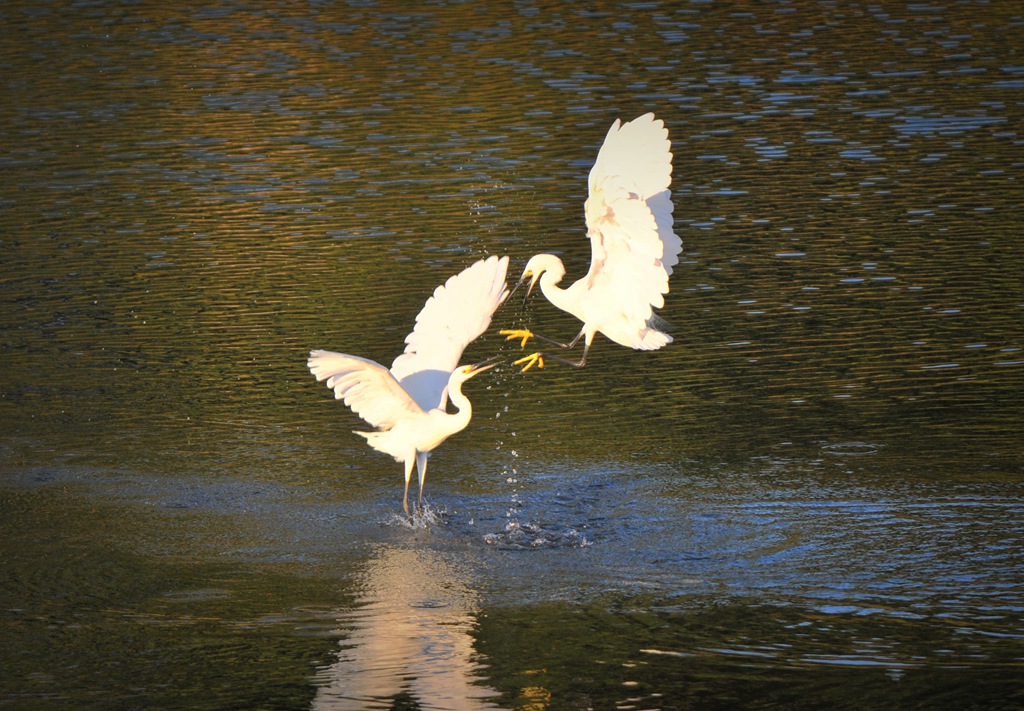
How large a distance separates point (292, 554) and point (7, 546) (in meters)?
1.74

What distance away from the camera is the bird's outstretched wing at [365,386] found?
29.6ft

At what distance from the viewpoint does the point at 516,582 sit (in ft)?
31.0

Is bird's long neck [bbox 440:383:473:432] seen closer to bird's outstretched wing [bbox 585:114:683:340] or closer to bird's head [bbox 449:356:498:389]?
bird's head [bbox 449:356:498:389]

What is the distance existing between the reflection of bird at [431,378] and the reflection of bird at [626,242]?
55cm

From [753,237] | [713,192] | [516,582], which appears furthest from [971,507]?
[713,192]

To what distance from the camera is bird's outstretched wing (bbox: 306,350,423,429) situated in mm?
9019

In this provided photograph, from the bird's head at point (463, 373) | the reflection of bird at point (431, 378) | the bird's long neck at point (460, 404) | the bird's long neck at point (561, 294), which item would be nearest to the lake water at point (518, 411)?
the reflection of bird at point (431, 378)

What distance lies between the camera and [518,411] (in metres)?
12.7

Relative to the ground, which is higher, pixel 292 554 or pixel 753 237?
pixel 753 237

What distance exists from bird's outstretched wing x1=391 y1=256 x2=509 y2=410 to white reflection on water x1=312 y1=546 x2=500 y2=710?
106 centimetres

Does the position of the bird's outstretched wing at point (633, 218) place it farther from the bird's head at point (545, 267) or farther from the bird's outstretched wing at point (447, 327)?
the bird's outstretched wing at point (447, 327)

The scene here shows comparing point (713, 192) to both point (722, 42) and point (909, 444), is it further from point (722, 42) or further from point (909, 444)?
point (722, 42)

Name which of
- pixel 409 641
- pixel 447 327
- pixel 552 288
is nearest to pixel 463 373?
pixel 447 327

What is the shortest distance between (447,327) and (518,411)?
254cm
